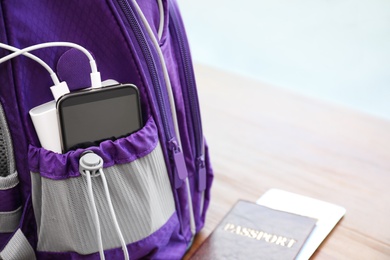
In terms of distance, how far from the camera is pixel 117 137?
62cm

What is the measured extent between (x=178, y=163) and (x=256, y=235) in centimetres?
13

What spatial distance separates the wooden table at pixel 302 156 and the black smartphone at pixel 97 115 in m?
0.21

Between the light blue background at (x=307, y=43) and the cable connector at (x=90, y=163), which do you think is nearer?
the cable connector at (x=90, y=163)

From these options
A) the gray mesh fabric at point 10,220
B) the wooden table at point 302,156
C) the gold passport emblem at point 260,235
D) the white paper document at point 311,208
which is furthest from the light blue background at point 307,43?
the gray mesh fabric at point 10,220

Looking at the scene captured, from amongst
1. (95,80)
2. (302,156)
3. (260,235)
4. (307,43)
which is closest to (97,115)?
(95,80)

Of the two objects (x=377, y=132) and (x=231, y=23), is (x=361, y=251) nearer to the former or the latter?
(x=377, y=132)

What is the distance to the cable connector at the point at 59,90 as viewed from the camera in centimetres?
58

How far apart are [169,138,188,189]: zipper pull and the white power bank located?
0.47 feet

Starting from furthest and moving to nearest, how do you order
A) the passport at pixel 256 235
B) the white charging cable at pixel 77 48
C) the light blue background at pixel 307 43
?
the light blue background at pixel 307 43, the passport at pixel 256 235, the white charging cable at pixel 77 48

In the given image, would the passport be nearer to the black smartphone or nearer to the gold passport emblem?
the gold passport emblem

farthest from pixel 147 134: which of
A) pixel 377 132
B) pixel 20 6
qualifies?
pixel 377 132

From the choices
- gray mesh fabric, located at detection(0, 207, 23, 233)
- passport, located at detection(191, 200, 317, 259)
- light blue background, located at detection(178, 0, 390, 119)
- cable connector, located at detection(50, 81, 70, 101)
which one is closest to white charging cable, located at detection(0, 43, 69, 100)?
cable connector, located at detection(50, 81, 70, 101)

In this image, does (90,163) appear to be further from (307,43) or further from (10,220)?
(307,43)

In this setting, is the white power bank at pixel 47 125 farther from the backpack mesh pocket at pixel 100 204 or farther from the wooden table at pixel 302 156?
the wooden table at pixel 302 156
